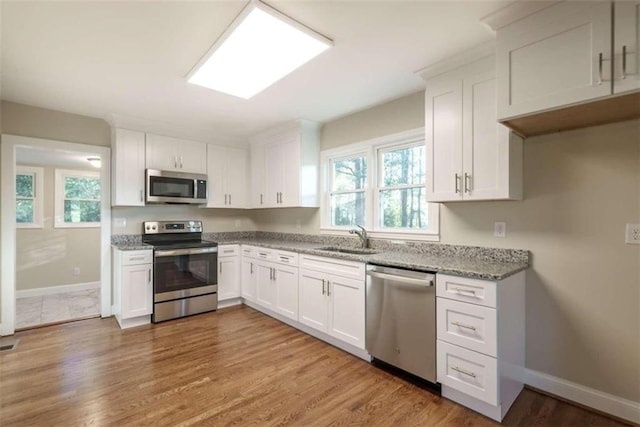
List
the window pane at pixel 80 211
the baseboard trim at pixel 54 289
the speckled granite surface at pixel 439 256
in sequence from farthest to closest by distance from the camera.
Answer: the window pane at pixel 80 211 < the baseboard trim at pixel 54 289 < the speckled granite surface at pixel 439 256

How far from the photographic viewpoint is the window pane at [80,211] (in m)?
5.10

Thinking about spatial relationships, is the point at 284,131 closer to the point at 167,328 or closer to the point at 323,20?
the point at 323,20

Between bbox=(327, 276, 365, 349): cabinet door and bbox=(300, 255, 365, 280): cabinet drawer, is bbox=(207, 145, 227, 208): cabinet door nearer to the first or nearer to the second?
bbox=(300, 255, 365, 280): cabinet drawer

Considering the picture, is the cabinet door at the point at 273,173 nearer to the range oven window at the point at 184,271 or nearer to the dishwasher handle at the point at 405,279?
the range oven window at the point at 184,271

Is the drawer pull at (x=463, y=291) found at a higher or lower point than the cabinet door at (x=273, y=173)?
lower

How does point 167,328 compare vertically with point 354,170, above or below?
below

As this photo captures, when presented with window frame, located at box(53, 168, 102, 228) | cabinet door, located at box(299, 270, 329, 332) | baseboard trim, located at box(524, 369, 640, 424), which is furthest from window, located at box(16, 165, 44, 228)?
baseboard trim, located at box(524, 369, 640, 424)

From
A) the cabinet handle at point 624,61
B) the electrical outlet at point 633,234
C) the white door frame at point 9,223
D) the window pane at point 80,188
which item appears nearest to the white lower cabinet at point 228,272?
the white door frame at point 9,223

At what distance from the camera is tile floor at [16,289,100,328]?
3.65 meters

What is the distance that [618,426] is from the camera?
179 cm

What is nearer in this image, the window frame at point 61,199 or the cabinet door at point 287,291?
the cabinet door at point 287,291

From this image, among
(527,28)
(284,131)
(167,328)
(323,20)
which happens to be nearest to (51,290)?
(167,328)

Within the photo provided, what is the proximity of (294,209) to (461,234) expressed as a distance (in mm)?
2348

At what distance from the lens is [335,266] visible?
2.81 m
